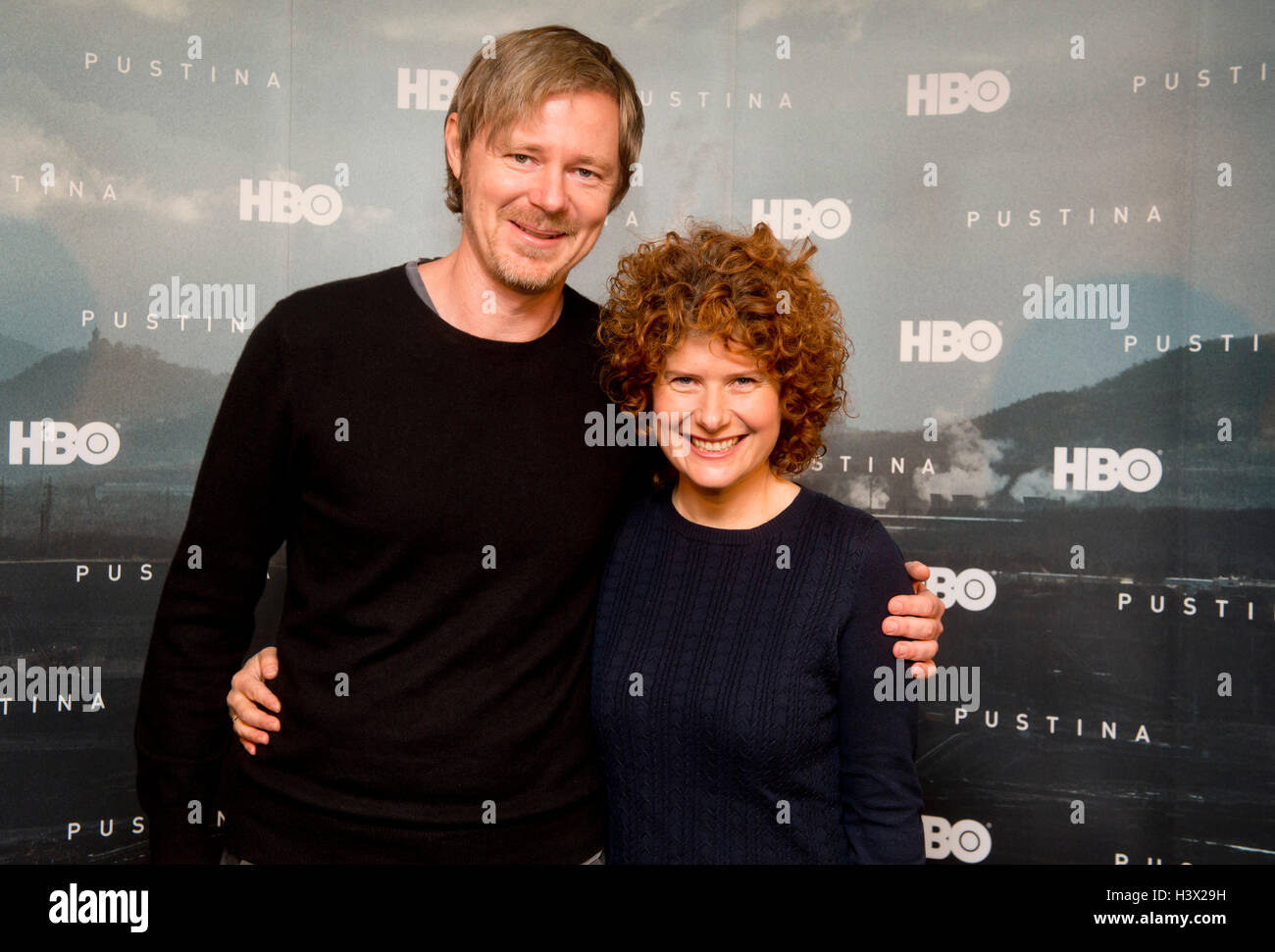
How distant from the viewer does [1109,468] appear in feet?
8.93

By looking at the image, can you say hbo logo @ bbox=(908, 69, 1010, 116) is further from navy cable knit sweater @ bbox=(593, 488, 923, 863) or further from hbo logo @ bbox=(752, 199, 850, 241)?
navy cable knit sweater @ bbox=(593, 488, 923, 863)

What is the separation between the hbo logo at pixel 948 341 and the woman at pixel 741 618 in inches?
53.9

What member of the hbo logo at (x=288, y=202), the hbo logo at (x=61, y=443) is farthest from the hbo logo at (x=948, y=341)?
the hbo logo at (x=61, y=443)

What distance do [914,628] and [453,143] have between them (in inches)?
43.0

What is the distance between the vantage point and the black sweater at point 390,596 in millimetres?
1310

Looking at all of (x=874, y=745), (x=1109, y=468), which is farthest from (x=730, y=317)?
(x=1109, y=468)

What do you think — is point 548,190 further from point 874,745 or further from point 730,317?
point 874,745

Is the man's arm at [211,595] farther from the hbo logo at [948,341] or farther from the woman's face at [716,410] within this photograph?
the hbo logo at [948,341]

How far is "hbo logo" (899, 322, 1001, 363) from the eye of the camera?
9.01ft

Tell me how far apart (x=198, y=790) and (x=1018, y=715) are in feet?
7.37

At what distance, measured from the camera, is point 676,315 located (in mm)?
1390

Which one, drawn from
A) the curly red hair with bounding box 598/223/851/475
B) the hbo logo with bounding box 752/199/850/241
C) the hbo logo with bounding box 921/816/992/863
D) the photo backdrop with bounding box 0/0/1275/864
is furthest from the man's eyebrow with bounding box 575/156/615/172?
the hbo logo with bounding box 921/816/992/863

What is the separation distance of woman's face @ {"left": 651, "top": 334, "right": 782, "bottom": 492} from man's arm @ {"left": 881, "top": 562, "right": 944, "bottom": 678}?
0.30m
